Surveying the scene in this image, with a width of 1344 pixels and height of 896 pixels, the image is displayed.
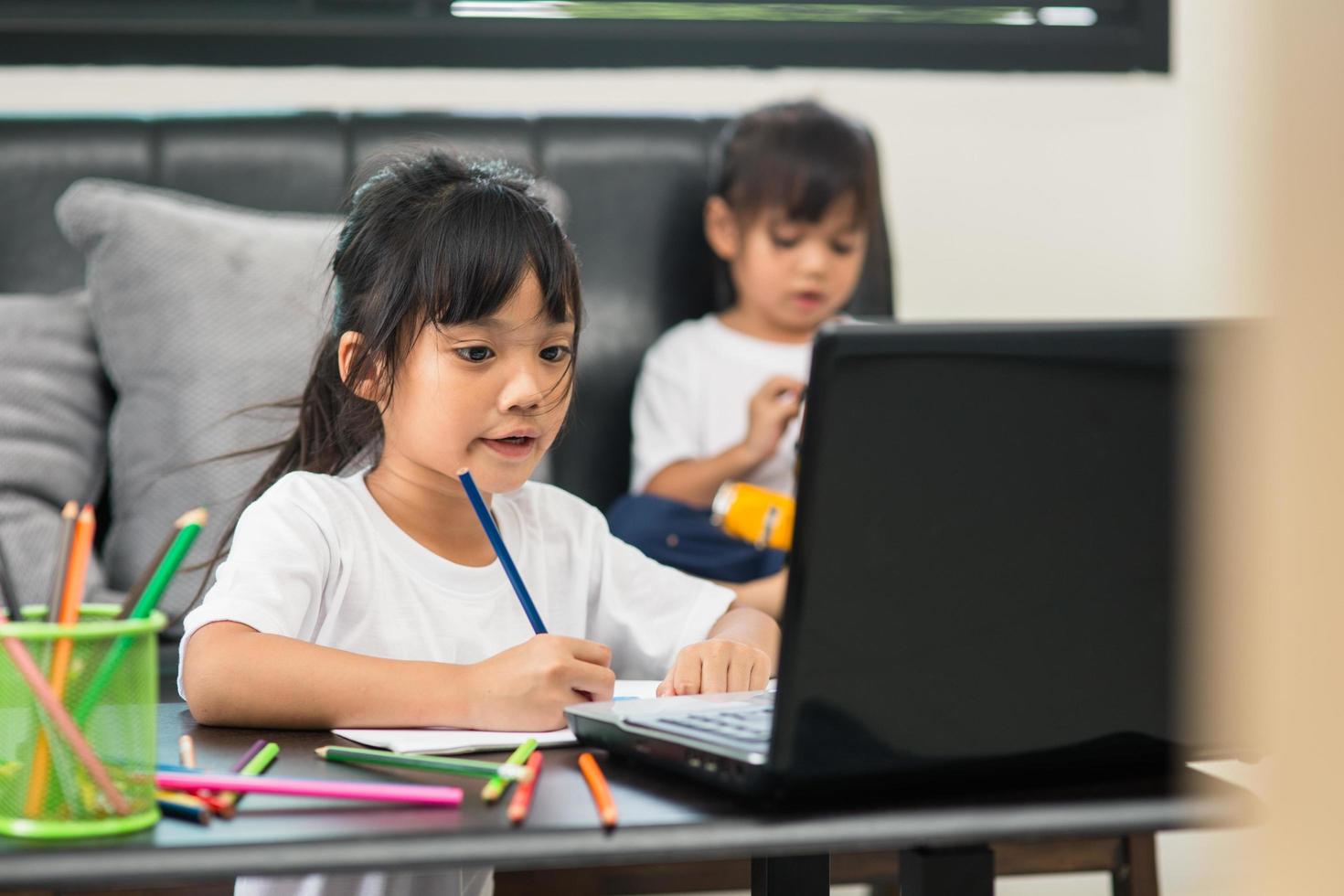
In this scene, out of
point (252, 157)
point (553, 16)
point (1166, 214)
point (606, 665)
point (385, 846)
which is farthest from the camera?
point (1166, 214)

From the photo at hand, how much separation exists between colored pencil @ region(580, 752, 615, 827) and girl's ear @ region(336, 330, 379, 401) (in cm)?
48

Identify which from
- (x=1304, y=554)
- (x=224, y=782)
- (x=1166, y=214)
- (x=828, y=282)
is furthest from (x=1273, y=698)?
(x=1166, y=214)

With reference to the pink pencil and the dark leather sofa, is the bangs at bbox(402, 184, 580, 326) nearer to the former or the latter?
the pink pencil

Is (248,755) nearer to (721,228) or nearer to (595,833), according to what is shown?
(595,833)

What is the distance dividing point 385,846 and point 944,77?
212cm

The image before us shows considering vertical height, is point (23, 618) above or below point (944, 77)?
below

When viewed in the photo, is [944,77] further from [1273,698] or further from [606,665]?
[1273,698]

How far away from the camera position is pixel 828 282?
2.06 metres

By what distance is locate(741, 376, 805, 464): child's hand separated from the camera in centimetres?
192

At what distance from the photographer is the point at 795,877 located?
765 mm

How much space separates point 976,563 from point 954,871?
120 mm

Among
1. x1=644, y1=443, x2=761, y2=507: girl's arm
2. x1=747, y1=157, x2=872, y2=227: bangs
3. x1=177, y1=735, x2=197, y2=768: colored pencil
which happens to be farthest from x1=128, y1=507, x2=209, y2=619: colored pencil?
x1=747, y1=157, x2=872, y2=227: bangs

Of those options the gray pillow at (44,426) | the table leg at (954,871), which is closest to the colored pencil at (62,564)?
the table leg at (954,871)

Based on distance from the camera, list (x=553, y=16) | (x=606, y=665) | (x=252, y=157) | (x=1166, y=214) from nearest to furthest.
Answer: (x=606, y=665)
(x=252, y=157)
(x=553, y=16)
(x=1166, y=214)
